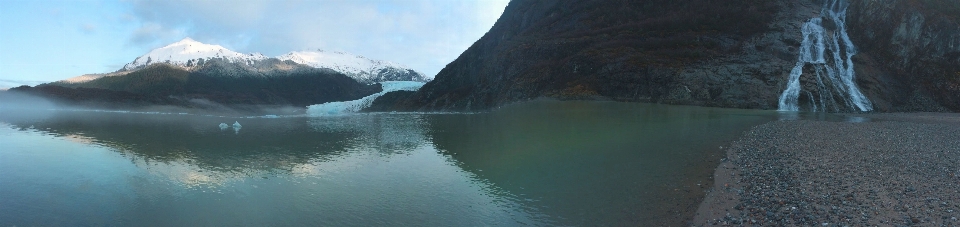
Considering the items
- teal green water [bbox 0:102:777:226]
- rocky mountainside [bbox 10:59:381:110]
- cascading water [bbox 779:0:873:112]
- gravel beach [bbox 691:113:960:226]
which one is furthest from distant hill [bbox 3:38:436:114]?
gravel beach [bbox 691:113:960:226]

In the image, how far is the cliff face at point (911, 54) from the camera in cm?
4162

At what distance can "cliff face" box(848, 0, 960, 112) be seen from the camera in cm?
4162

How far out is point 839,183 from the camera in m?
11.7

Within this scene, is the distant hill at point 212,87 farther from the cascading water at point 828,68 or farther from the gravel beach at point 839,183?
the gravel beach at point 839,183

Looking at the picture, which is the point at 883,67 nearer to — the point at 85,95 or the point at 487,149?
the point at 487,149

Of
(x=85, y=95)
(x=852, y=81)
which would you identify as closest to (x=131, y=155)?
(x=852, y=81)

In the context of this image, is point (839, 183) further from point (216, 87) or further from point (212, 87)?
point (216, 87)

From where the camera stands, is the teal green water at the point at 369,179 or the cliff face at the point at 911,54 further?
the cliff face at the point at 911,54

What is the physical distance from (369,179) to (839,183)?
43.8ft

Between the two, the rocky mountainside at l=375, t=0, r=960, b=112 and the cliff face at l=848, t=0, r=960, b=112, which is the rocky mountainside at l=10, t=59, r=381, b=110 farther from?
the cliff face at l=848, t=0, r=960, b=112

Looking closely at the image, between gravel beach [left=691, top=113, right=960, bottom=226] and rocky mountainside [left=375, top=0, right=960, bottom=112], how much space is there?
2852 centimetres

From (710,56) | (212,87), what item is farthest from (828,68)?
(212,87)

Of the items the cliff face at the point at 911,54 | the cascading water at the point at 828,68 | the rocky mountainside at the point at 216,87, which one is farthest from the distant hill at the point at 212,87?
the cliff face at the point at 911,54

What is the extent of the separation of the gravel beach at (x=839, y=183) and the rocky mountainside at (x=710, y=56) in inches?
1123
